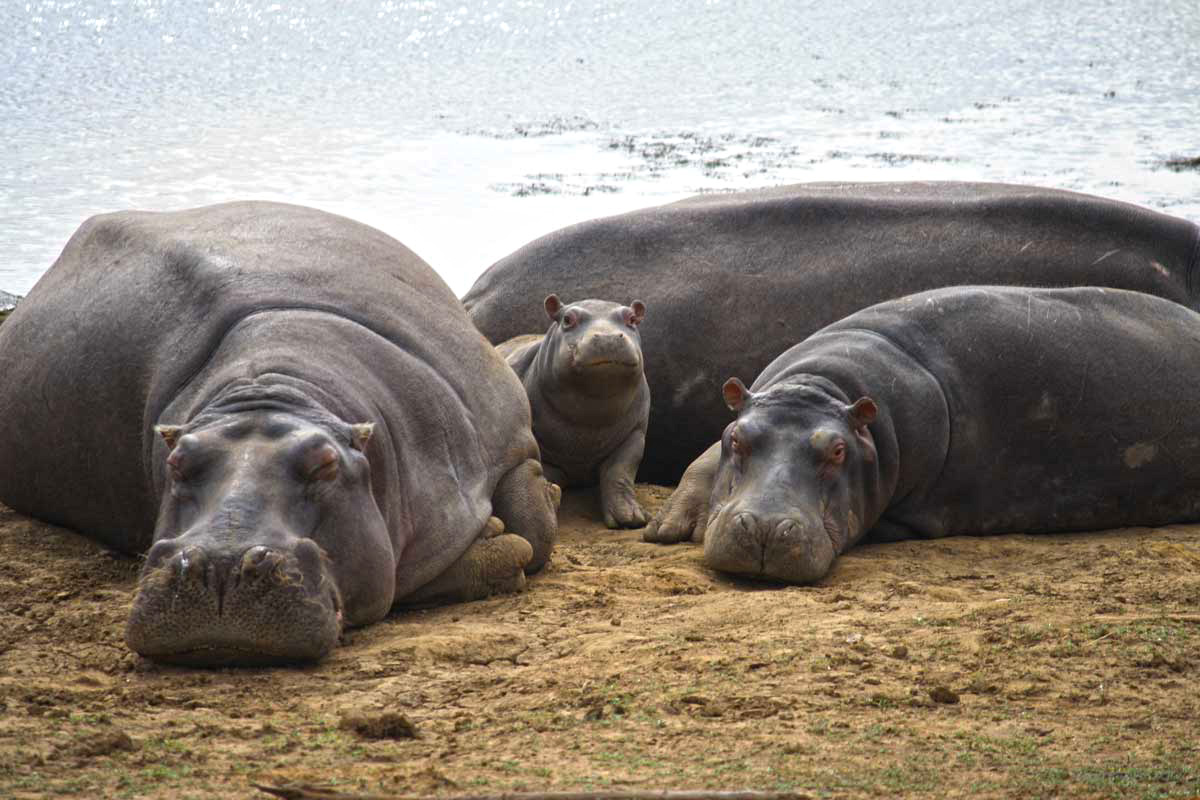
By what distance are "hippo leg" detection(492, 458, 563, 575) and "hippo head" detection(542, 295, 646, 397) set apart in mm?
1233

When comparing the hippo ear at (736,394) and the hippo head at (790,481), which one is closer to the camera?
the hippo head at (790,481)

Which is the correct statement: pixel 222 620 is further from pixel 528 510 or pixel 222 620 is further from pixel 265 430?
pixel 528 510

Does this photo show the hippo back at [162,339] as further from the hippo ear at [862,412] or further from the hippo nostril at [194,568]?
the hippo ear at [862,412]

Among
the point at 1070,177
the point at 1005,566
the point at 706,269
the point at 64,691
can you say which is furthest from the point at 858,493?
the point at 1070,177

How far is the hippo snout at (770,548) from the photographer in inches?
239

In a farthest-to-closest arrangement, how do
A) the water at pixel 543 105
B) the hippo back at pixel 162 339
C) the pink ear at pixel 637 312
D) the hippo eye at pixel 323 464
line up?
1. the water at pixel 543 105
2. the pink ear at pixel 637 312
3. the hippo back at pixel 162 339
4. the hippo eye at pixel 323 464

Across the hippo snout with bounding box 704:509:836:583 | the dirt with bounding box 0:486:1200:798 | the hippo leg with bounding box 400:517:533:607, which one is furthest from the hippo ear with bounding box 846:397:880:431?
the hippo leg with bounding box 400:517:533:607

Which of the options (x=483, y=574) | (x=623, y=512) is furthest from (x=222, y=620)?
(x=623, y=512)

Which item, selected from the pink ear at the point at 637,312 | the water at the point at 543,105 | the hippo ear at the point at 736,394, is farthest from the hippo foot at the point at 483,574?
the water at the point at 543,105

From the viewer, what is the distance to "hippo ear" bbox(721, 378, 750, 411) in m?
6.75

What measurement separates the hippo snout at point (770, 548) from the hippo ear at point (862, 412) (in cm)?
57

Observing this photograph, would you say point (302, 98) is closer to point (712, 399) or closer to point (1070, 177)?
point (1070, 177)

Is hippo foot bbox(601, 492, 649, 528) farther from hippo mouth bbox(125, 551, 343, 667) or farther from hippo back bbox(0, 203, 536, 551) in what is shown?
hippo mouth bbox(125, 551, 343, 667)

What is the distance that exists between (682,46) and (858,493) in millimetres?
23845
